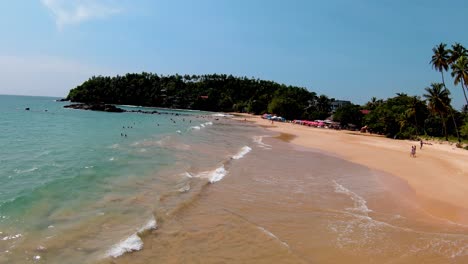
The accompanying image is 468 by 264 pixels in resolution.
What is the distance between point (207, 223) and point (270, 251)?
2.79 m

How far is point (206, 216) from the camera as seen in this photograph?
462 inches

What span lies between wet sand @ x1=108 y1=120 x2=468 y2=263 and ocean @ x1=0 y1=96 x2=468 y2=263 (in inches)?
1.4

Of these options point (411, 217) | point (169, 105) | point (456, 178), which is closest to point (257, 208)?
point (411, 217)

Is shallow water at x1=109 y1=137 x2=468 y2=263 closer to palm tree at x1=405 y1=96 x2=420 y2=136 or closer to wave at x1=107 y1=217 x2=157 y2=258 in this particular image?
wave at x1=107 y1=217 x2=157 y2=258

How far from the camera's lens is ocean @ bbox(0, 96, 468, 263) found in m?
8.71

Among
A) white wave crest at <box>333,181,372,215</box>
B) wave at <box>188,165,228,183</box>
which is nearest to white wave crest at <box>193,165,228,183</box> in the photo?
wave at <box>188,165,228,183</box>

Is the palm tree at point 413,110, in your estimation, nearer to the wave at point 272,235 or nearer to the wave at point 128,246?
the wave at point 272,235

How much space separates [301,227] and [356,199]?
499 cm

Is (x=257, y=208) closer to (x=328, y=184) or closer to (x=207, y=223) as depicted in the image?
(x=207, y=223)

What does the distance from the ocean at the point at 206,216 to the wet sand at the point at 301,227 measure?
3cm

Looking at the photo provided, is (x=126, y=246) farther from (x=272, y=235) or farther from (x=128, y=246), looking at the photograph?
(x=272, y=235)

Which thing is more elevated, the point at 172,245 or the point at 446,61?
the point at 446,61

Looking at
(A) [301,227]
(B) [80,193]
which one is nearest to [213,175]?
(B) [80,193]

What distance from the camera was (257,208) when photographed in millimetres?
12680
